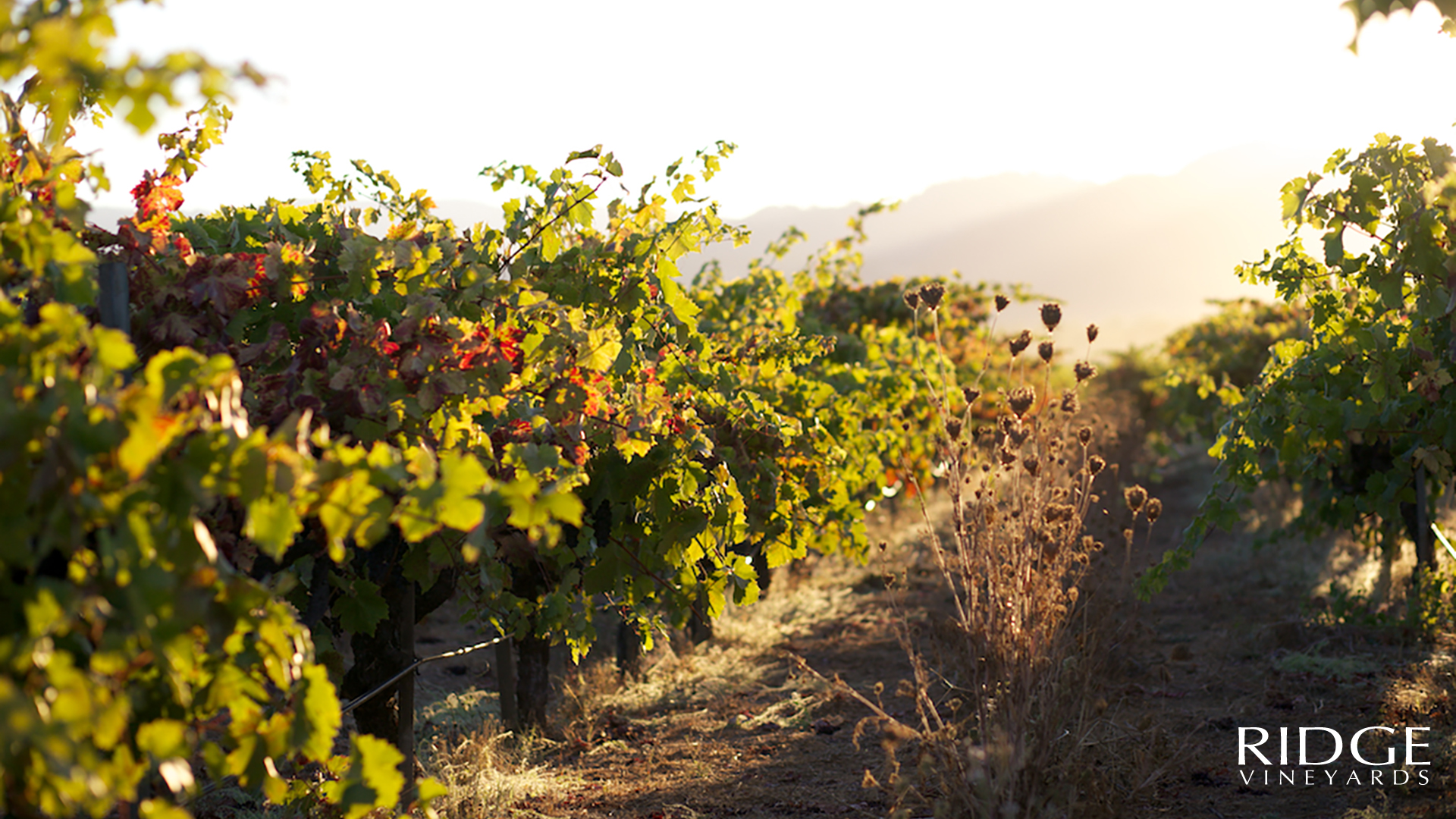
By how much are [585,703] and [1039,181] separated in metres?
192

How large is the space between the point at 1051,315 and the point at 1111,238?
14243 cm

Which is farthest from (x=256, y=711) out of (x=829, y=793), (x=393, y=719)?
(x=829, y=793)

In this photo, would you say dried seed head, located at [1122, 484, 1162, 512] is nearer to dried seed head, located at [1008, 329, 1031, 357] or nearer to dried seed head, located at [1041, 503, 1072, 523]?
dried seed head, located at [1041, 503, 1072, 523]

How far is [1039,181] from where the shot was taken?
18375 cm

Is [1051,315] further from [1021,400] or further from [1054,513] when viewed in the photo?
[1054,513]

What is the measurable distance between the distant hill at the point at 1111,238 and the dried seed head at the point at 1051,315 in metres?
96.9

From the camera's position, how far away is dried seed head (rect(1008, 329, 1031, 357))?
139 inches

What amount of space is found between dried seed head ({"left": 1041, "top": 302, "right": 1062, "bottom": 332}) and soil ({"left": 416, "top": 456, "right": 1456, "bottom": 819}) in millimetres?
1120

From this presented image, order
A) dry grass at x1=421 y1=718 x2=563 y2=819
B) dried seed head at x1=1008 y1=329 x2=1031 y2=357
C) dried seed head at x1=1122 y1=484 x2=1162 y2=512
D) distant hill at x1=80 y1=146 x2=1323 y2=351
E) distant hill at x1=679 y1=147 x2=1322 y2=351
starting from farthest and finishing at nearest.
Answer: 1. distant hill at x1=679 y1=147 x2=1322 y2=351
2. distant hill at x1=80 y1=146 x2=1323 y2=351
3. dry grass at x1=421 y1=718 x2=563 y2=819
4. dried seed head at x1=1122 y1=484 x2=1162 y2=512
5. dried seed head at x1=1008 y1=329 x2=1031 y2=357

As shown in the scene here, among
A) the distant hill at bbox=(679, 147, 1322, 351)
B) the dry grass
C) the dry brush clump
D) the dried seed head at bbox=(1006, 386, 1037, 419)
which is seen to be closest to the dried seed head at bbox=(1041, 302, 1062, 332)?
the dry brush clump

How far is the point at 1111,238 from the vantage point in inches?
5310

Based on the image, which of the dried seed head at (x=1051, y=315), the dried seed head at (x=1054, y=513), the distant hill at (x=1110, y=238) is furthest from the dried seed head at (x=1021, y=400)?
the distant hill at (x=1110, y=238)

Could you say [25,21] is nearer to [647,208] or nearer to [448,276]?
[448,276]

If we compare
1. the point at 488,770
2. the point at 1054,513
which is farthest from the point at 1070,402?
the point at 488,770
